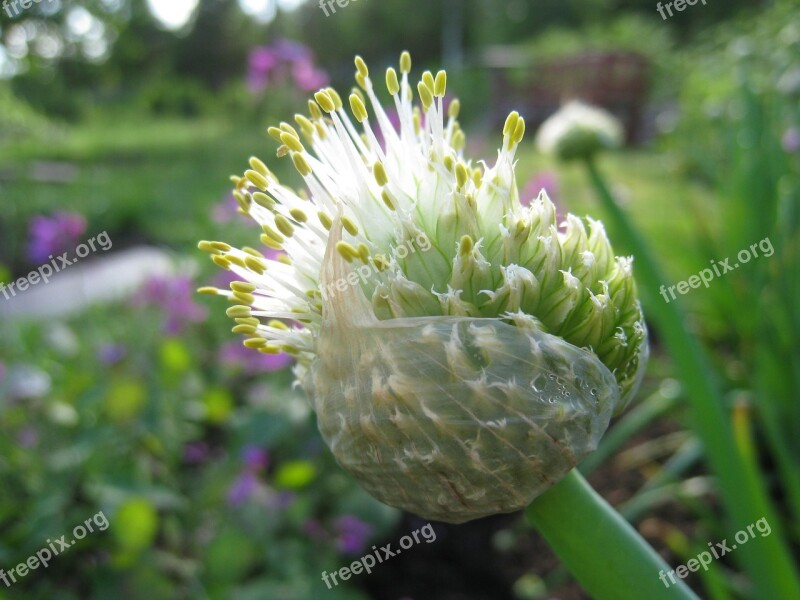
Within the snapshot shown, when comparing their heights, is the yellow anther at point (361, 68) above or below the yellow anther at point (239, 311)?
above

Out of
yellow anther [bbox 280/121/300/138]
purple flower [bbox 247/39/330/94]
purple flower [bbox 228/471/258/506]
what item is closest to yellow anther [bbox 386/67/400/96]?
yellow anther [bbox 280/121/300/138]

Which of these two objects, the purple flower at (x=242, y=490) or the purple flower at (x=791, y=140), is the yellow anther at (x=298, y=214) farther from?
the purple flower at (x=791, y=140)

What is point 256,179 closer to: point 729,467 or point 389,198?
point 389,198

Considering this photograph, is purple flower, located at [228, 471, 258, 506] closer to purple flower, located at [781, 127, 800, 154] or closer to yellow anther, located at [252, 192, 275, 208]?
yellow anther, located at [252, 192, 275, 208]

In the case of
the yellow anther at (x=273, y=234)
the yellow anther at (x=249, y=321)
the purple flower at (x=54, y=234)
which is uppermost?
the purple flower at (x=54, y=234)

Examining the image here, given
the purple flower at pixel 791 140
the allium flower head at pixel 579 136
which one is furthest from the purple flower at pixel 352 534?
the purple flower at pixel 791 140

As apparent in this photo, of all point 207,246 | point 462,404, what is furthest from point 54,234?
point 462,404
